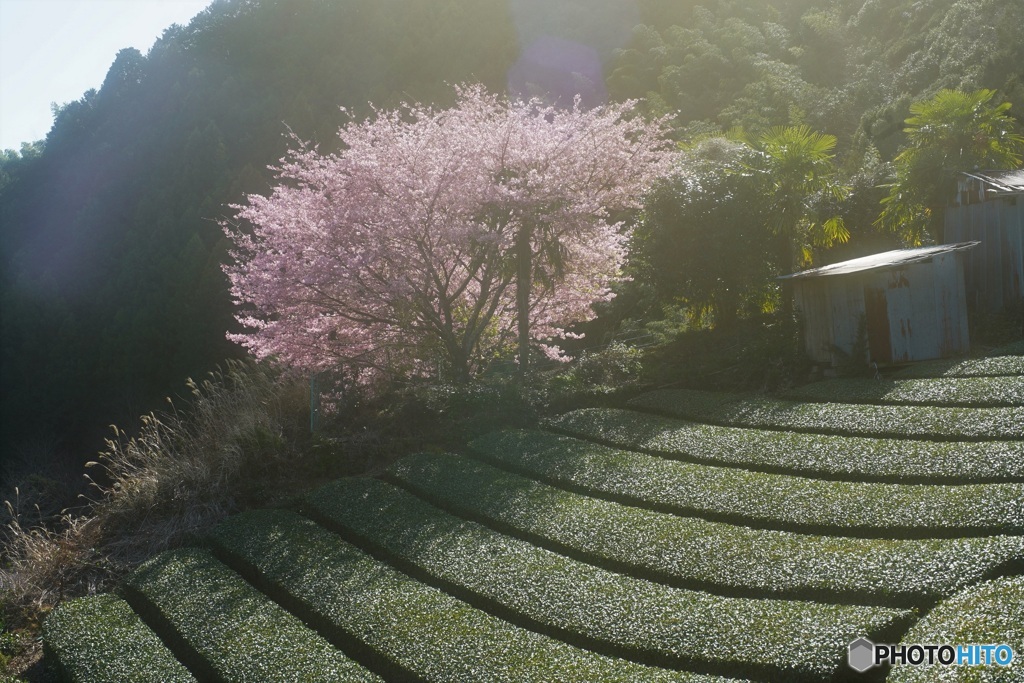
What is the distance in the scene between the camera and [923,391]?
1114cm

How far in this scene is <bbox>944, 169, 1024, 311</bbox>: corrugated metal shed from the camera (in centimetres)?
1409

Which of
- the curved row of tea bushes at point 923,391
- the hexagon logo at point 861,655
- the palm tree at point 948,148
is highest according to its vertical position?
the palm tree at point 948,148

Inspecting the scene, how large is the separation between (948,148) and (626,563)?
476 inches

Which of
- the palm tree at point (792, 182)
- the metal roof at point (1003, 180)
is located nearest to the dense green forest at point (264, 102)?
the palm tree at point (792, 182)

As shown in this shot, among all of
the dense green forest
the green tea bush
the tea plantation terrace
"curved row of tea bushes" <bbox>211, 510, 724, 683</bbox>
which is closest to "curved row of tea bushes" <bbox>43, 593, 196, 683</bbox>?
the tea plantation terrace

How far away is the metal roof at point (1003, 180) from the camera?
13906 mm

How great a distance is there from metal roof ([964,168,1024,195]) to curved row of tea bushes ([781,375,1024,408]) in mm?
4294

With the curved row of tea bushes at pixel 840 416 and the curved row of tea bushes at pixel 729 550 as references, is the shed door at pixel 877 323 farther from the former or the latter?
the curved row of tea bushes at pixel 729 550

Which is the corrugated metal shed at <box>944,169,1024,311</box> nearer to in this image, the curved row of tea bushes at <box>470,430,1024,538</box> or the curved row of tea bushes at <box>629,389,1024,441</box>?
the curved row of tea bushes at <box>629,389,1024,441</box>

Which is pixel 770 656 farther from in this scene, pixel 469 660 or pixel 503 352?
pixel 503 352

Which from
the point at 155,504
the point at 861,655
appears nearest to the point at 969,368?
the point at 861,655

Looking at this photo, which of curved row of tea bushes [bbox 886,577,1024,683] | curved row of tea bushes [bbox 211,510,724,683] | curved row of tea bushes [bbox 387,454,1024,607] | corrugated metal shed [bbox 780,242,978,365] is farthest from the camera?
corrugated metal shed [bbox 780,242,978,365]
